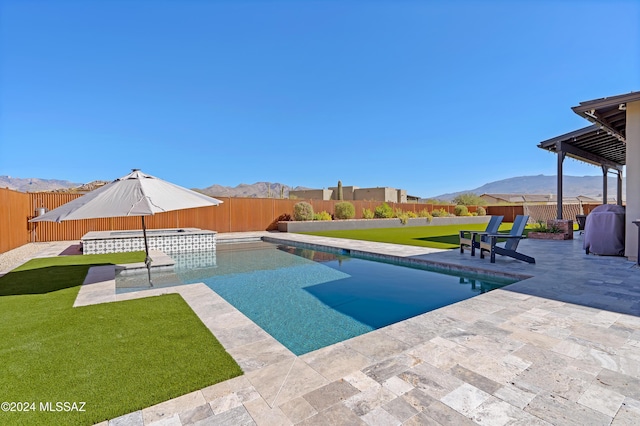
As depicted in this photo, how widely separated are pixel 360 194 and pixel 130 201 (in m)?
35.8

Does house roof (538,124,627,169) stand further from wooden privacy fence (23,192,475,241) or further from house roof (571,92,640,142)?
wooden privacy fence (23,192,475,241)

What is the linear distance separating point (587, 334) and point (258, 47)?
47.1ft

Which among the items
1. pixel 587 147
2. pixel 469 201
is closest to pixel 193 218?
pixel 587 147

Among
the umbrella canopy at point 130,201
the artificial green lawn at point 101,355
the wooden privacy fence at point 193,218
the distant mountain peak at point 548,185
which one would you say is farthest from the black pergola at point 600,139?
the distant mountain peak at point 548,185

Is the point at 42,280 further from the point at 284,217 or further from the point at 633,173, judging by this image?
the point at 284,217

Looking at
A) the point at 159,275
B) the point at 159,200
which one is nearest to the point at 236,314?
the point at 159,200

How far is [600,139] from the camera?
10430 mm

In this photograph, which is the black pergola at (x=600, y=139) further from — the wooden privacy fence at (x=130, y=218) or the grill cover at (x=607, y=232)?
the wooden privacy fence at (x=130, y=218)

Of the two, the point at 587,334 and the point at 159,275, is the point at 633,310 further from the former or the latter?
the point at 159,275

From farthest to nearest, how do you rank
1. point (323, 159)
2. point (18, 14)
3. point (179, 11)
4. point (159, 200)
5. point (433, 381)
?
point (323, 159) < point (179, 11) < point (18, 14) < point (159, 200) < point (433, 381)

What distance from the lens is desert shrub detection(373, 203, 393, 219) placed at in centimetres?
1998

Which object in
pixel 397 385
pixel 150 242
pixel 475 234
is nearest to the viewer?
pixel 397 385

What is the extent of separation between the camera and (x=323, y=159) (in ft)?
113

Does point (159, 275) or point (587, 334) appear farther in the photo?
point (159, 275)
